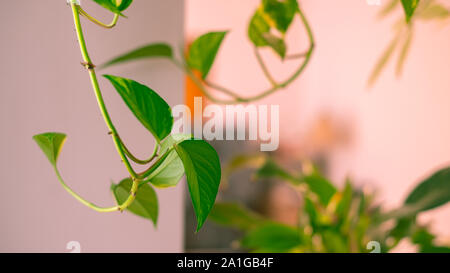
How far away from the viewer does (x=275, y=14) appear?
0.40m

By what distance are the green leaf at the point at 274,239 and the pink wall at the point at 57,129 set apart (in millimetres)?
262

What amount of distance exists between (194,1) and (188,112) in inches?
85.4

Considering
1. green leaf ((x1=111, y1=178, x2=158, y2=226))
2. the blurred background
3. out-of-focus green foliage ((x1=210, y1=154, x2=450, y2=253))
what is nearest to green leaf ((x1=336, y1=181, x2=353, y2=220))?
out-of-focus green foliage ((x1=210, y1=154, x2=450, y2=253))

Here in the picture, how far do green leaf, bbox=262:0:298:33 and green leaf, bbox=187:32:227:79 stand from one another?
6cm

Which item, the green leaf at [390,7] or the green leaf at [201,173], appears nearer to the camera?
the green leaf at [201,173]

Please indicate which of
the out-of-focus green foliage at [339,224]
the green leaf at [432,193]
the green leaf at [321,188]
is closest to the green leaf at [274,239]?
the out-of-focus green foliage at [339,224]

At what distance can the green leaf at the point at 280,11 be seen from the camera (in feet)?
1.27

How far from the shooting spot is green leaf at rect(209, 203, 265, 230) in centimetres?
71

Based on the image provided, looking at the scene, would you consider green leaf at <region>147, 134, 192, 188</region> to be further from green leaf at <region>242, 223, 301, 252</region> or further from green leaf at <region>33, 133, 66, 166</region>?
green leaf at <region>242, 223, 301, 252</region>

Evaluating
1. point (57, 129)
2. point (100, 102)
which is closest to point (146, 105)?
point (100, 102)

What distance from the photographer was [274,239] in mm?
638

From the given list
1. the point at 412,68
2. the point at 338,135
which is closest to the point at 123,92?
the point at 412,68

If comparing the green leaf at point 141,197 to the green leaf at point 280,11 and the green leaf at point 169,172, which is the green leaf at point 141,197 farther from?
the green leaf at point 280,11

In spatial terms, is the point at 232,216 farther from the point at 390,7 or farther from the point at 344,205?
the point at 390,7
